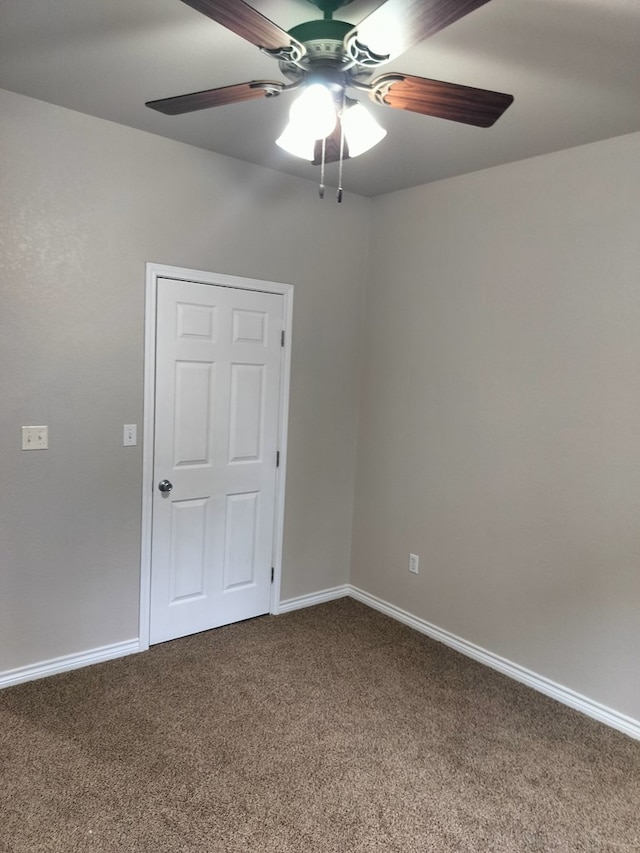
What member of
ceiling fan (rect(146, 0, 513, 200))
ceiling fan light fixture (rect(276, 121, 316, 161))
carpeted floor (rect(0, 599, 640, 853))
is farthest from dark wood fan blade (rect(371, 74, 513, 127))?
carpeted floor (rect(0, 599, 640, 853))

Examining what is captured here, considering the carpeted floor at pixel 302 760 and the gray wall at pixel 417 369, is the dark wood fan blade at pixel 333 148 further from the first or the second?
A: the carpeted floor at pixel 302 760

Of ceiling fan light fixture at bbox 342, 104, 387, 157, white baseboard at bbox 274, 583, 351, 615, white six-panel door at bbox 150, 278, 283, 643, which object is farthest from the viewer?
white baseboard at bbox 274, 583, 351, 615

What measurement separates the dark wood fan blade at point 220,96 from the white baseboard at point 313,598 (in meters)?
2.75

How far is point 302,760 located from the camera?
2.19 m

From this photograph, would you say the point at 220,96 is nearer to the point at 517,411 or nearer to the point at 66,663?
the point at 517,411

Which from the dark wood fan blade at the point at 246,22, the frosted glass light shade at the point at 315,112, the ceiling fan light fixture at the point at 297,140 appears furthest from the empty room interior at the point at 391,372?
the dark wood fan blade at the point at 246,22

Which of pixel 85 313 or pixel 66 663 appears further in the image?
pixel 66 663

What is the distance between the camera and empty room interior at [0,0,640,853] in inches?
75.9

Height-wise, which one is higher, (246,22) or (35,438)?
(246,22)

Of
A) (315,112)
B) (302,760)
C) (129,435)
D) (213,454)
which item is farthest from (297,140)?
(302,760)

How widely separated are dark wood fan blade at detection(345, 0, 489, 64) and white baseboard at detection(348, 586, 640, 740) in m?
2.70

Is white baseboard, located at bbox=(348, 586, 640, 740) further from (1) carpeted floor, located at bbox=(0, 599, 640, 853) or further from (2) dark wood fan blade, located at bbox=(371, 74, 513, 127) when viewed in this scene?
(2) dark wood fan blade, located at bbox=(371, 74, 513, 127)

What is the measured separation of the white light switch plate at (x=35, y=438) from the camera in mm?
2520

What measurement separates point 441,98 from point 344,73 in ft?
0.89
